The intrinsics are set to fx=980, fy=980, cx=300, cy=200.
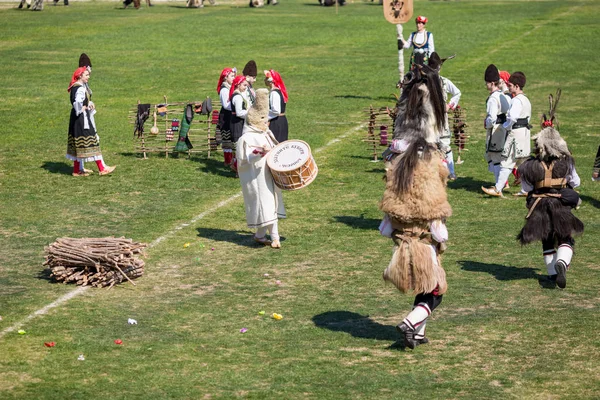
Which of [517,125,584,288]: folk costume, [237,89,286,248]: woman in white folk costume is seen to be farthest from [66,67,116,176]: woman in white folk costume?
[517,125,584,288]: folk costume

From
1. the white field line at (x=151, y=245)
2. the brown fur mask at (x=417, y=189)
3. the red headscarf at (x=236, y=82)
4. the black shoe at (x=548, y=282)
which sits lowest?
the black shoe at (x=548, y=282)

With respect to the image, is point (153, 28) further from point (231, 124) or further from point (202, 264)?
point (202, 264)

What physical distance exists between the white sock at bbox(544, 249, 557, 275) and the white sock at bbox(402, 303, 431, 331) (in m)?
2.84

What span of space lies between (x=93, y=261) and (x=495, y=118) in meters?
7.65

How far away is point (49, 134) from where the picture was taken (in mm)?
22297

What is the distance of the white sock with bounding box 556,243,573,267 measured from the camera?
A: 38.2ft

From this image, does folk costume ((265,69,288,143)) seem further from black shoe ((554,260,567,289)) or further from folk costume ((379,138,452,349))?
folk costume ((379,138,452,349))

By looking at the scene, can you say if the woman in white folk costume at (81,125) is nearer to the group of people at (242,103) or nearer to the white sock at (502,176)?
the group of people at (242,103)

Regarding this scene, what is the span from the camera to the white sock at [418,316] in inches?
380

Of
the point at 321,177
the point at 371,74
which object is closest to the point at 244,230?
the point at 321,177

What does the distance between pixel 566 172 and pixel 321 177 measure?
7090 millimetres

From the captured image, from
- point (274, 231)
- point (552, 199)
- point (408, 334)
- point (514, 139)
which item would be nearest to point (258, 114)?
point (274, 231)

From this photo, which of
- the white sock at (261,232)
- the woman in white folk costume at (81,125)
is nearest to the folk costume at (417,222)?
the white sock at (261,232)

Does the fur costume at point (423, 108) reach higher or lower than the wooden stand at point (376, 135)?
higher
